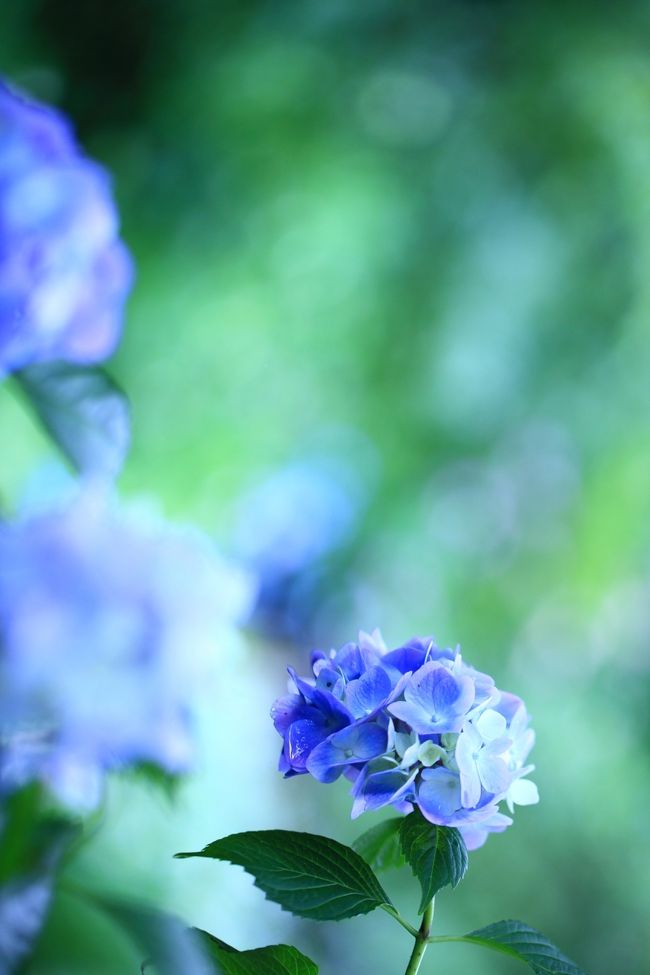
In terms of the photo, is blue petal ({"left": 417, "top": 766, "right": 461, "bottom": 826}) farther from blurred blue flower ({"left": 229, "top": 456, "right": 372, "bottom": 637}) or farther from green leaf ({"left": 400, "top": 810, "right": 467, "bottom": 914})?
blurred blue flower ({"left": 229, "top": 456, "right": 372, "bottom": 637})

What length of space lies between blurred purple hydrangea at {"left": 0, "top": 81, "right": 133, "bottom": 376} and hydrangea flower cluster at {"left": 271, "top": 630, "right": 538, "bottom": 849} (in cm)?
19

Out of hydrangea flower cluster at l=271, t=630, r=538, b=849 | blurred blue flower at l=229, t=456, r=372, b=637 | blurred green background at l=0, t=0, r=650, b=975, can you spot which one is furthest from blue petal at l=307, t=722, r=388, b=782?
blurred blue flower at l=229, t=456, r=372, b=637

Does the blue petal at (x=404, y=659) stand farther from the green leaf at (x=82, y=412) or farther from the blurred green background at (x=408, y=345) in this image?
the blurred green background at (x=408, y=345)

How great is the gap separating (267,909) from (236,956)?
124cm

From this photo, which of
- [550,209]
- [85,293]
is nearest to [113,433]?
[85,293]

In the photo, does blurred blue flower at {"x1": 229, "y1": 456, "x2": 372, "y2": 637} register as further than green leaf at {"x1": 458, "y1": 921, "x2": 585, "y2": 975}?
Yes

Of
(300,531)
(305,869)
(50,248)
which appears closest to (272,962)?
(305,869)

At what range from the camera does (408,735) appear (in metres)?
0.23

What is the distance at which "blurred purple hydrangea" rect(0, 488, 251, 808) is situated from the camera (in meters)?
0.32

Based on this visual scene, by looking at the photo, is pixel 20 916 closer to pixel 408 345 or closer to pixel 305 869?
pixel 305 869

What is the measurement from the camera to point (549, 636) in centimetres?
171

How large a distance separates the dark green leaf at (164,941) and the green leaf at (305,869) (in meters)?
0.03

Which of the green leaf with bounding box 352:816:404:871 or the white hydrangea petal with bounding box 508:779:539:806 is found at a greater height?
the white hydrangea petal with bounding box 508:779:539:806

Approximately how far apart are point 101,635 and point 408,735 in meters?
0.14
